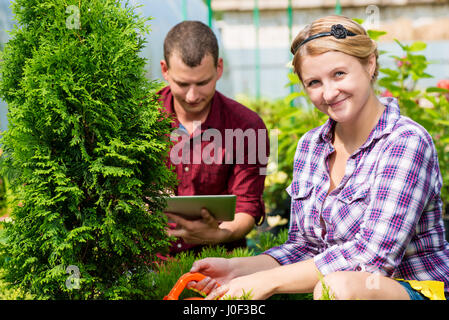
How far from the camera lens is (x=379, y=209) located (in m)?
1.61

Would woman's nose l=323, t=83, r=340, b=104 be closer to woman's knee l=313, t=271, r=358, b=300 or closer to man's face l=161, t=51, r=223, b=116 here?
woman's knee l=313, t=271, r=358, b=300

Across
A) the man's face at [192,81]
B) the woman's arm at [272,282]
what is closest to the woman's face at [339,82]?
the woman's arm at [272,282]

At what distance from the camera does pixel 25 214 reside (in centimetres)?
146

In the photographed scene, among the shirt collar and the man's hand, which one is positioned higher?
the shirt collar

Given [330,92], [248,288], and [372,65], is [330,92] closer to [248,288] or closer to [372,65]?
[372,65]

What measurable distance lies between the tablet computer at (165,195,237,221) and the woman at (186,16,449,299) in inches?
14.6

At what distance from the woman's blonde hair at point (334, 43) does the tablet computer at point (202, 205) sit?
2.54ft

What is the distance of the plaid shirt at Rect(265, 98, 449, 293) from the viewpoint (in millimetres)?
1592

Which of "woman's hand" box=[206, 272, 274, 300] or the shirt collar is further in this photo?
the shirt collar

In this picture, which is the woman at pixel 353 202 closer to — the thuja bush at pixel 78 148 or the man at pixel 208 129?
the thuja bush at pixel 78 148

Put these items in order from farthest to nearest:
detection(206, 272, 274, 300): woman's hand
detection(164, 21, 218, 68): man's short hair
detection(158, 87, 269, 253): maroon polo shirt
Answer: detection(158, 87, 269, 253): maroon polo shirt, detection(164, 21, 218, 68): man's short hair, detection(206, 272, 274, 300): woman's hand

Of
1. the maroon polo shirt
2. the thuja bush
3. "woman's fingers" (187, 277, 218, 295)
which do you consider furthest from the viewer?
the maroon polo shirt

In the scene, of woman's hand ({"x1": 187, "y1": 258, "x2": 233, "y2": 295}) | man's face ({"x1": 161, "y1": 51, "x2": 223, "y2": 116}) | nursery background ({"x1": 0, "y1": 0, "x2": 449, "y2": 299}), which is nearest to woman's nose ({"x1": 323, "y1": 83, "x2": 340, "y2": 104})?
woman's hand ({"x1": 187, "y1": 258, "x2": 233, "y2": 295})

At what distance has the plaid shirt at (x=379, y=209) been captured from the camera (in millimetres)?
1592
